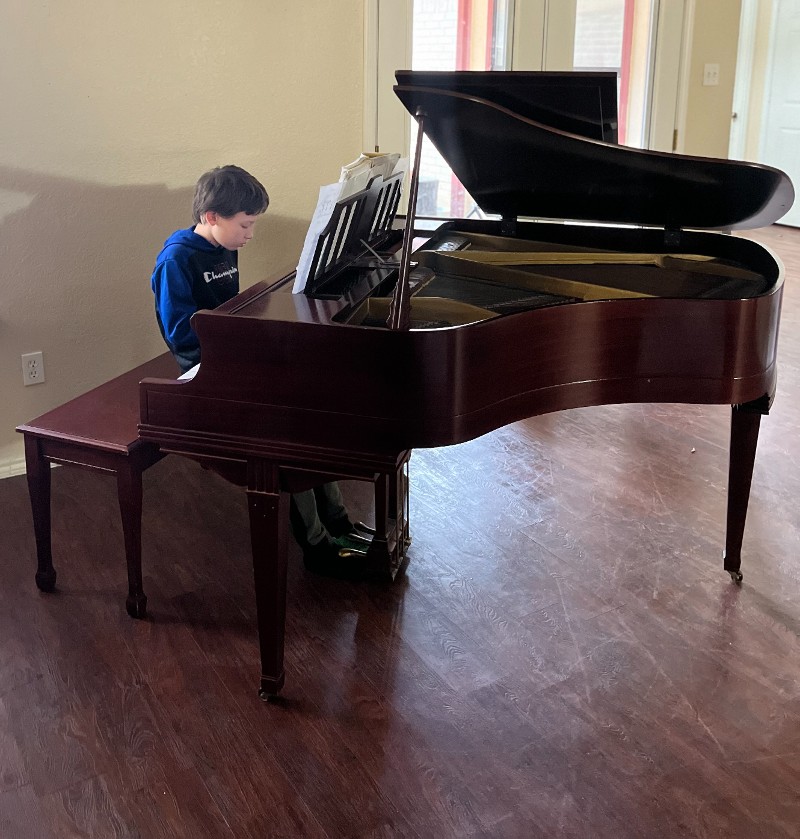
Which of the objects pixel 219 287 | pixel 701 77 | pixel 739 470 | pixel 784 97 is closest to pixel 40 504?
pixel 219 287

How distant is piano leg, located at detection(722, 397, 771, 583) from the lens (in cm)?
243

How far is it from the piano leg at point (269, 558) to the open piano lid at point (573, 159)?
2.92 ft

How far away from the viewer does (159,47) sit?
315 centimetres

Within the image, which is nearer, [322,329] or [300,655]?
[322,329]

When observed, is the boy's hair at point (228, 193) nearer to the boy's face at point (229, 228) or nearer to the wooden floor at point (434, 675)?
the boy's face at point (229, 228)

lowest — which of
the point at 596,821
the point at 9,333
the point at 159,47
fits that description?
the point at 596,821

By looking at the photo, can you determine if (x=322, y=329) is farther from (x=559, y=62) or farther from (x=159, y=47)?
(x=559, y=62)

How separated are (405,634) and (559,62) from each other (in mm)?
2985

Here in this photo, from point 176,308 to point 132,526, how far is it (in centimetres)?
59

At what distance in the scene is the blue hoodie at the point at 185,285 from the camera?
98.9 inches

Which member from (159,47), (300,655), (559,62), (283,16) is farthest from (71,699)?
(559,62)

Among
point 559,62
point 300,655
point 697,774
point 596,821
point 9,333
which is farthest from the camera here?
point 559,62

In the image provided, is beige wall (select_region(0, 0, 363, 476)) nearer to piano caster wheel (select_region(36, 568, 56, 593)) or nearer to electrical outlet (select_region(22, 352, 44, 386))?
electrical outlet (select_region(22, 352, 44, 386))

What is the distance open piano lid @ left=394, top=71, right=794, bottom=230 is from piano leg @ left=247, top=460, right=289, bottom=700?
89 centimetres
